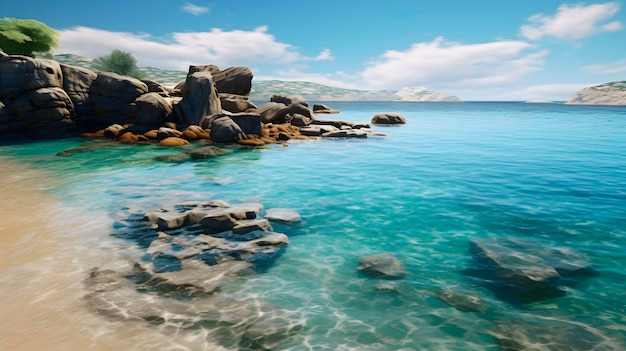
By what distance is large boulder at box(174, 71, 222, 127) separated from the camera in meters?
27.5

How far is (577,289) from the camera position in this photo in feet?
20.3

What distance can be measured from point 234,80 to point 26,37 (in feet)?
111

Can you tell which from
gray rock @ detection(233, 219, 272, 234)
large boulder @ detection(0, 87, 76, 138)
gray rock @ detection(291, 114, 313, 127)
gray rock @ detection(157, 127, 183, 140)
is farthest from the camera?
gray rock @ detection(291, 114, 313, 127)

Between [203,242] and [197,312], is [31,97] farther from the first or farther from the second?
[197,312]

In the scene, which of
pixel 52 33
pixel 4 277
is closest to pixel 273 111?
pixel 4 277

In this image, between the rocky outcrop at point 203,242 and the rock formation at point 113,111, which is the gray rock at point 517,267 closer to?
the rocky outcrop at point 203,242

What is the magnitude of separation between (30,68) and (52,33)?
116 ft

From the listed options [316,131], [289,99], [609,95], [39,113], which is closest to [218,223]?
[316,131]

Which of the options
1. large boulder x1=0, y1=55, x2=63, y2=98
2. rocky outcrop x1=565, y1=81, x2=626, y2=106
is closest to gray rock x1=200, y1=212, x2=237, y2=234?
large boulder x1=0, y1=55, x2=63, y2=98

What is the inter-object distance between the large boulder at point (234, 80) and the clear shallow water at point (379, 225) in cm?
1648

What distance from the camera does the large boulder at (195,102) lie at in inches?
1082

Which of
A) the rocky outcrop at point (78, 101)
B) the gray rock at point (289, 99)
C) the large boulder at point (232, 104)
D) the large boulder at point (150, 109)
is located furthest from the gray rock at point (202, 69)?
the gray rock at point (289, 99)

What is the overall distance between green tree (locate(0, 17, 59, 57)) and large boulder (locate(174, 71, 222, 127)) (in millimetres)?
35581

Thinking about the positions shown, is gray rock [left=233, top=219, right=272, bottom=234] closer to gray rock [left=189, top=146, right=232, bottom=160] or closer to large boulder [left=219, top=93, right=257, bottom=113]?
gray rock [left=189, top=146, right=232, bottom=160]
